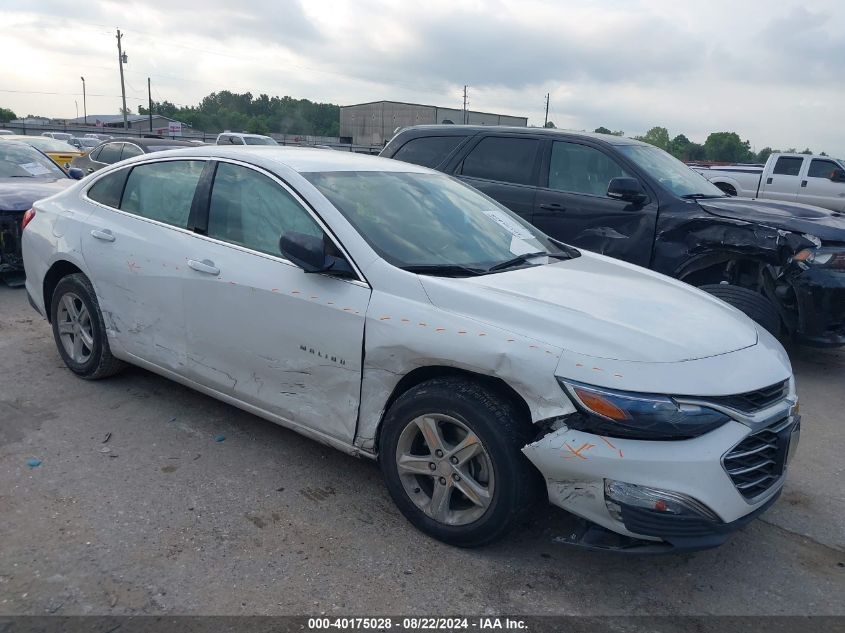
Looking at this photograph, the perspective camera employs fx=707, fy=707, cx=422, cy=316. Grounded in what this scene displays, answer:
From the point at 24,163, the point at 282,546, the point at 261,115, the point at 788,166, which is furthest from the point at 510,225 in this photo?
the point at 261,115

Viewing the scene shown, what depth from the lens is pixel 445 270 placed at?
130 inches

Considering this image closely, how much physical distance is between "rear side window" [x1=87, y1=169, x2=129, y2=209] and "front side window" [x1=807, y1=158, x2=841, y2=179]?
16.9m

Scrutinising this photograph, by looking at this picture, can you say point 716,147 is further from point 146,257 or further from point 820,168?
point 146,257

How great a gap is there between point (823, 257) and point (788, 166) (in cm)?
1341

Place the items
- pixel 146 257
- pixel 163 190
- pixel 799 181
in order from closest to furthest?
pixel 146 257
pixel 163 190
pixel 799 181

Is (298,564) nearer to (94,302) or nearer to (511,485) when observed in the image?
(511,485)

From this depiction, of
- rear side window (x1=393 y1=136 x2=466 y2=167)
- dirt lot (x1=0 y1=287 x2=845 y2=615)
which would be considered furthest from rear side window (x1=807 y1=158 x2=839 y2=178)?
dirt lot (x1=0 y1=287 x2=845 y2=615)

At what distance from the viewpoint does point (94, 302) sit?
4516mm

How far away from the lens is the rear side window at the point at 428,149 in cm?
745

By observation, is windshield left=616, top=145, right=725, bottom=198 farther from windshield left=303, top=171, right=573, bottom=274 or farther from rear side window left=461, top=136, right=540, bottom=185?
windshield left=303, top=171, right=573, bottom=274

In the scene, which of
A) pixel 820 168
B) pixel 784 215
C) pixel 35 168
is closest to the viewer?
pixel 784 215

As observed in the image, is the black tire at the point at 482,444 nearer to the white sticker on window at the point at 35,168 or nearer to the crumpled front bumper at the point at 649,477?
the crumpled front bumper at the point at 649,477

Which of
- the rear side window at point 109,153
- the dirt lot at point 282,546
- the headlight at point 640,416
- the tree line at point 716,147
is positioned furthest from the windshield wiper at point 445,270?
the tree line at point 716,147

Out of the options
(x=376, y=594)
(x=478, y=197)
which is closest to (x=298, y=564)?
(x=376, y=594)
